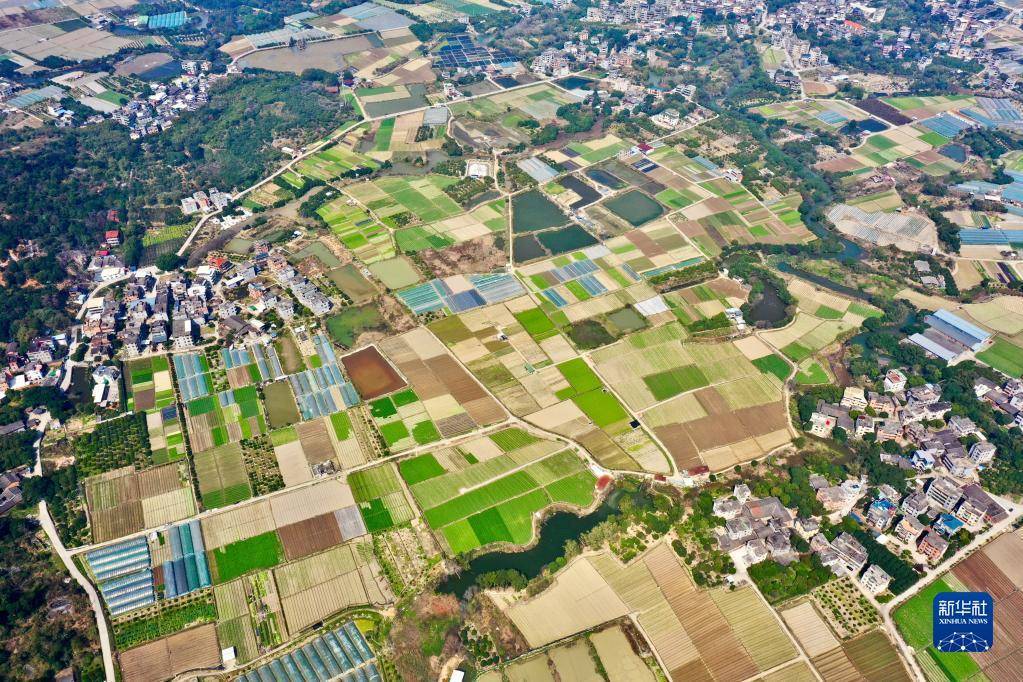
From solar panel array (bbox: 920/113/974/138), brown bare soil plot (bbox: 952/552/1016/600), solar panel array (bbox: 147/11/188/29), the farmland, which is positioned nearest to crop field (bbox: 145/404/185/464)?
the farmland

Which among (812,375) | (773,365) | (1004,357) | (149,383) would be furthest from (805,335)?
(149,383)

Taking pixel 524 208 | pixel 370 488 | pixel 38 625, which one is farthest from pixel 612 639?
pixel 524 208

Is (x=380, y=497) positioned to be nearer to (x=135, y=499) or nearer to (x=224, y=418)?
(x=224, y=418)

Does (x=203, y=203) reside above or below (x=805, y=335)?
below

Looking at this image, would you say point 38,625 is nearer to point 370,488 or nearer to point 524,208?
point 370,488

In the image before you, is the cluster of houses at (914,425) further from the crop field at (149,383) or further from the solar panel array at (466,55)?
the solar panel array at (466,55)

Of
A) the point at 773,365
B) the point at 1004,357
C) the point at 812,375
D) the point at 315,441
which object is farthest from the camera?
the point at 1004,357

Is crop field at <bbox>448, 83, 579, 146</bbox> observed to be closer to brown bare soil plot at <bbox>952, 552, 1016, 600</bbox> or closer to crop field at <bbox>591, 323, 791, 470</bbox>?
crop field at <bbox>591, 323, 791, 470</bbox>
